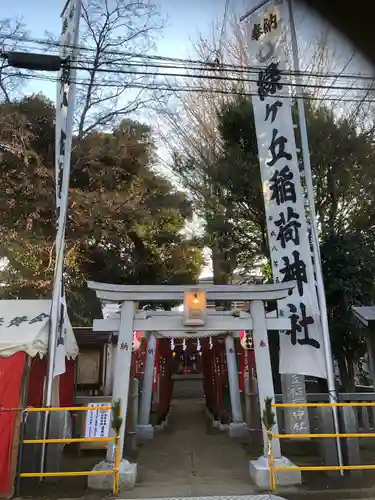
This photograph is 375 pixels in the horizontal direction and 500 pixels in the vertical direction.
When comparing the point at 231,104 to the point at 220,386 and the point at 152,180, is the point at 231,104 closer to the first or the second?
the point at 152,180

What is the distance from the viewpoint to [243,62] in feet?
51.3

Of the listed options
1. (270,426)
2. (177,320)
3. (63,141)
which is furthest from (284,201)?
(63,141)

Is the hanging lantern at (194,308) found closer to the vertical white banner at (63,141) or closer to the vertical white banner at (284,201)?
the vertical white banner at (284,201)

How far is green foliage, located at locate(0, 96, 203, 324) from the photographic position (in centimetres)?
1444

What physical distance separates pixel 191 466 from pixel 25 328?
4.51 meters

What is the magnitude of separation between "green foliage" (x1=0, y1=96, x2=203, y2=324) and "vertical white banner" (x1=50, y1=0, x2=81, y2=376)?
592 cm

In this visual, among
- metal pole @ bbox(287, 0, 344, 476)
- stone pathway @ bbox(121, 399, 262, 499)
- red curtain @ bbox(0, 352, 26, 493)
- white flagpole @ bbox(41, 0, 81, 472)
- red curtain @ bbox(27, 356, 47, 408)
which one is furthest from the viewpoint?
red curtain @ bbox(27, 356, 47, 408)

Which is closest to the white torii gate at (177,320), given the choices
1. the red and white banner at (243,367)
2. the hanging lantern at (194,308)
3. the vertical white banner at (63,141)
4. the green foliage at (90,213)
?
the hanging lantern at (194,308)

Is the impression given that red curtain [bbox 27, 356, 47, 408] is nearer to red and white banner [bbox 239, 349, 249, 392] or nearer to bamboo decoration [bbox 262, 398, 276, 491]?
bamboo decoration [bbox 262, 398, 276, 491]

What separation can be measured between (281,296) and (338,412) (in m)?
2.37

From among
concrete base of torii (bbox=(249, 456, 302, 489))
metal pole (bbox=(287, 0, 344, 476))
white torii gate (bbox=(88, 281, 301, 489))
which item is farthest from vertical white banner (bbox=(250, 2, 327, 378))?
concrete base of torii (bbox=(249, 456, 302, 489))

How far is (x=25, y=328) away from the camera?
7527 millimetres

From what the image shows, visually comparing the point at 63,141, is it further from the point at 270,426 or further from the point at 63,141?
the point at 270,426

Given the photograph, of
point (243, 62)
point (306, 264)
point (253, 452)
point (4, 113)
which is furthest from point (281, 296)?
point (4, 113)
